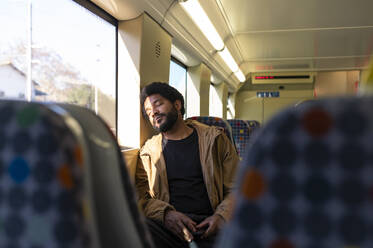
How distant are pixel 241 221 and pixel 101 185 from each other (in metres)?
0.32

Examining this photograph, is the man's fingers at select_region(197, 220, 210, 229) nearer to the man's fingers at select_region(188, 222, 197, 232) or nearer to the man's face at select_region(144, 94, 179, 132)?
the man's fingers at select_region(188, 222, 197, 232)

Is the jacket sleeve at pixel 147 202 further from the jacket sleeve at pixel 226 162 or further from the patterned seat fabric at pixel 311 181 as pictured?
the patterned seat fabric at pixel 311 181

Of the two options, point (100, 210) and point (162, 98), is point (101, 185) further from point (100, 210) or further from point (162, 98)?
point (162, 98)

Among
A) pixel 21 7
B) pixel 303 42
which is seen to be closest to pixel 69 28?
pixel 21 7

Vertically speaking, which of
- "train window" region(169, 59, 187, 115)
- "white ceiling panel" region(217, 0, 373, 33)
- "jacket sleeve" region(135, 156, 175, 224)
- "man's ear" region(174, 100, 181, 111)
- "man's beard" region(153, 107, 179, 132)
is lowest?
"jacket sleeve" region(135, 156, 175, 224)

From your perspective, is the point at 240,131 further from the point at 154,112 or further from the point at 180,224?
the point at 180,224

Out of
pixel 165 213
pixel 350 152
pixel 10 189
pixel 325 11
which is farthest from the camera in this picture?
pixel 325 11

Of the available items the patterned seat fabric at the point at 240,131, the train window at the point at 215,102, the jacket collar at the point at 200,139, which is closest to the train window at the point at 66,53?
the jacket collar at the point at 200,139

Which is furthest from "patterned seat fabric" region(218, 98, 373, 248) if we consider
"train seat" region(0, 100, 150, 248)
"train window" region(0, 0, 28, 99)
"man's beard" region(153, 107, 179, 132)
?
"train window" region(0, 0, 28, 99)

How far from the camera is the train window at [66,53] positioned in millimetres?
1944

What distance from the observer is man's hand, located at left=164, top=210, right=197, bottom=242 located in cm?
168

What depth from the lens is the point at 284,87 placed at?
32.6ft

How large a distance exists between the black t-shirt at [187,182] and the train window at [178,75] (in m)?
2.95

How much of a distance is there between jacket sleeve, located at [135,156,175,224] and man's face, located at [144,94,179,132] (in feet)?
0.92
